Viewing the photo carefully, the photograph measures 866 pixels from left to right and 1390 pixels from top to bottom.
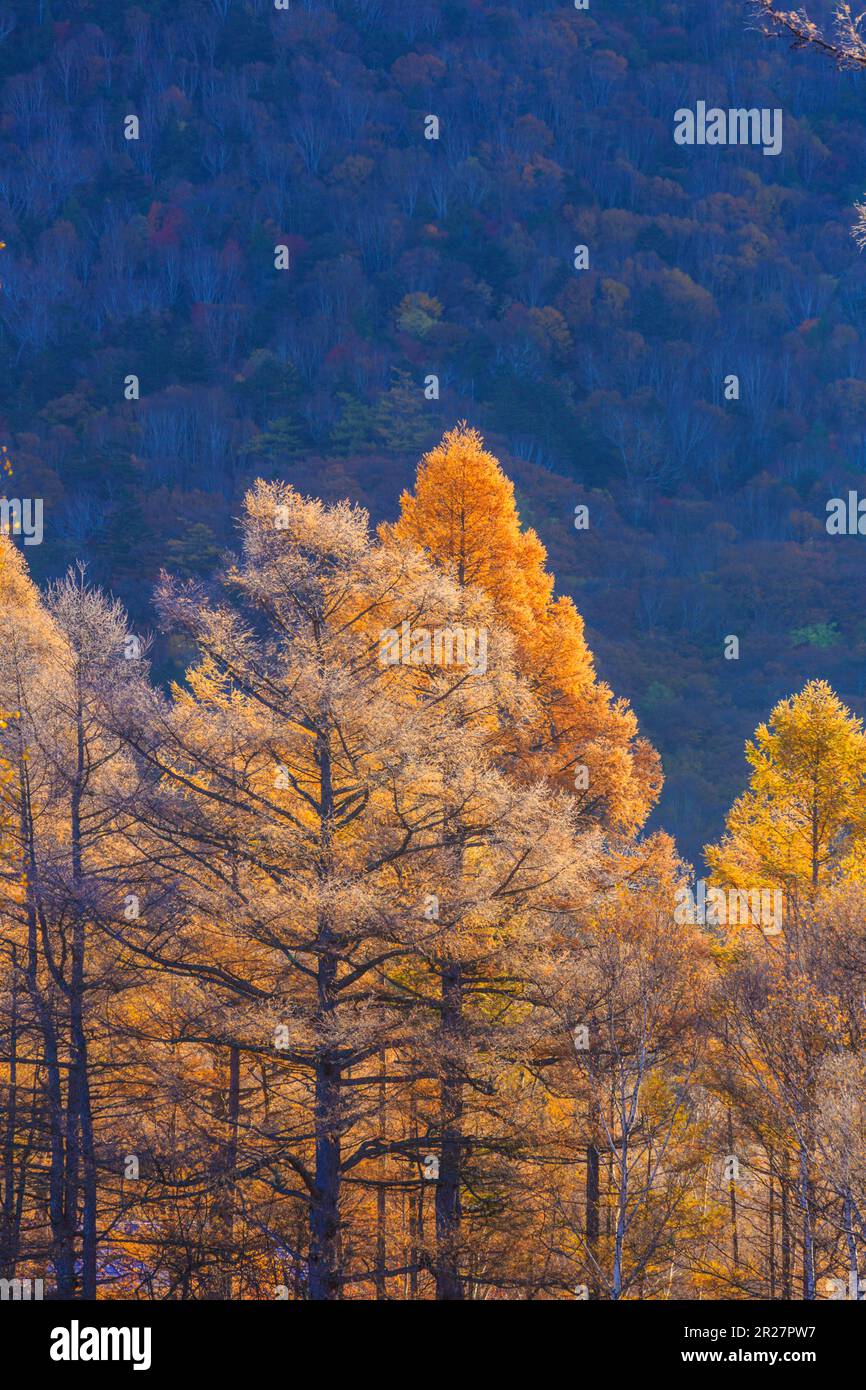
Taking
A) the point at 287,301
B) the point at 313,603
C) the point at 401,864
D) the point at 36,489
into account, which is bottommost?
the point at 401,864

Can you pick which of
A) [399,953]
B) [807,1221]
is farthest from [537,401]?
[807,1221]

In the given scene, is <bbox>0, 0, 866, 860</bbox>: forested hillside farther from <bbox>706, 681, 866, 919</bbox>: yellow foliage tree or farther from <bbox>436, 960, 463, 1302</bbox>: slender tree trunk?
<bbox>436, 960, 463, 1302</bbox>: slender tree trunk

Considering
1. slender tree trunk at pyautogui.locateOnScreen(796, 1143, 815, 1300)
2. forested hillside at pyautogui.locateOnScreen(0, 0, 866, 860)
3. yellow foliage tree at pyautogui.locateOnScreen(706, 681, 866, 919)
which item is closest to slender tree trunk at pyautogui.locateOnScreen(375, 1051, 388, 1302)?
slender tree trunk at pyautogui.locateOnScreen(796, 1143, 815, 1300)

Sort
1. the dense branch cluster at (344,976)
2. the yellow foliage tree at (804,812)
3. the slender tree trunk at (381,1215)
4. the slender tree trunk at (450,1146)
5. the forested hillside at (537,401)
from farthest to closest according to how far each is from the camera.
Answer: the forested hillside at (537,401), the yellow foliage tree at (804,812), the slender tree trunk at (381,1215), the slender tree trunk at (450,1146), the dense branch cluster at (344,976)

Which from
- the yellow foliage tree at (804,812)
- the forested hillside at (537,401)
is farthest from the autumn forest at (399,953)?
the forested hillside at (537,401)

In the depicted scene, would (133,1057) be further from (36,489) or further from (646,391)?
(646,391)

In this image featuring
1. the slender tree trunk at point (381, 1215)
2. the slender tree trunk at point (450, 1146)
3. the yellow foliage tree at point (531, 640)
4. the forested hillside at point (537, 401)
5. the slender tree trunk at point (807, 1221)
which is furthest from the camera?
the forested hillside at point (537, 401)

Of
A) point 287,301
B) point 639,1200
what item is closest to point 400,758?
point 639,1200

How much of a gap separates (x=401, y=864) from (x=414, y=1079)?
99.7 inches

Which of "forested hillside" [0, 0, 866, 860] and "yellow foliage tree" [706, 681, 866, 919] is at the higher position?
"forested hillside" [0, 0, 866, 860]

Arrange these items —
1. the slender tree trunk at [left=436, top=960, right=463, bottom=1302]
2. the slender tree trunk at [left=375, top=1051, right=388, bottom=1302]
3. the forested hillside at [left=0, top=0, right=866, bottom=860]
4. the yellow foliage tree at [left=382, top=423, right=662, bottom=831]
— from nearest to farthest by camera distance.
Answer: the slender tree trunk at [left=436, top=960, right=463, bottom=1302] → the slender tree trunk at [left=375, top=1051, right=388, bottom=1302] → the yellow foliage tree at [left=382, top=423, right=662, bottom=831] → the forested hillside at [left=0, top=0, right=866, bottom=860]

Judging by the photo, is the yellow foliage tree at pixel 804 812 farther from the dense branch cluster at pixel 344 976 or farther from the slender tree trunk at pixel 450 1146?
the slender tree trunk at pixel 450 1146

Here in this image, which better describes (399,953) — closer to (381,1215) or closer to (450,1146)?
(450,1146)
